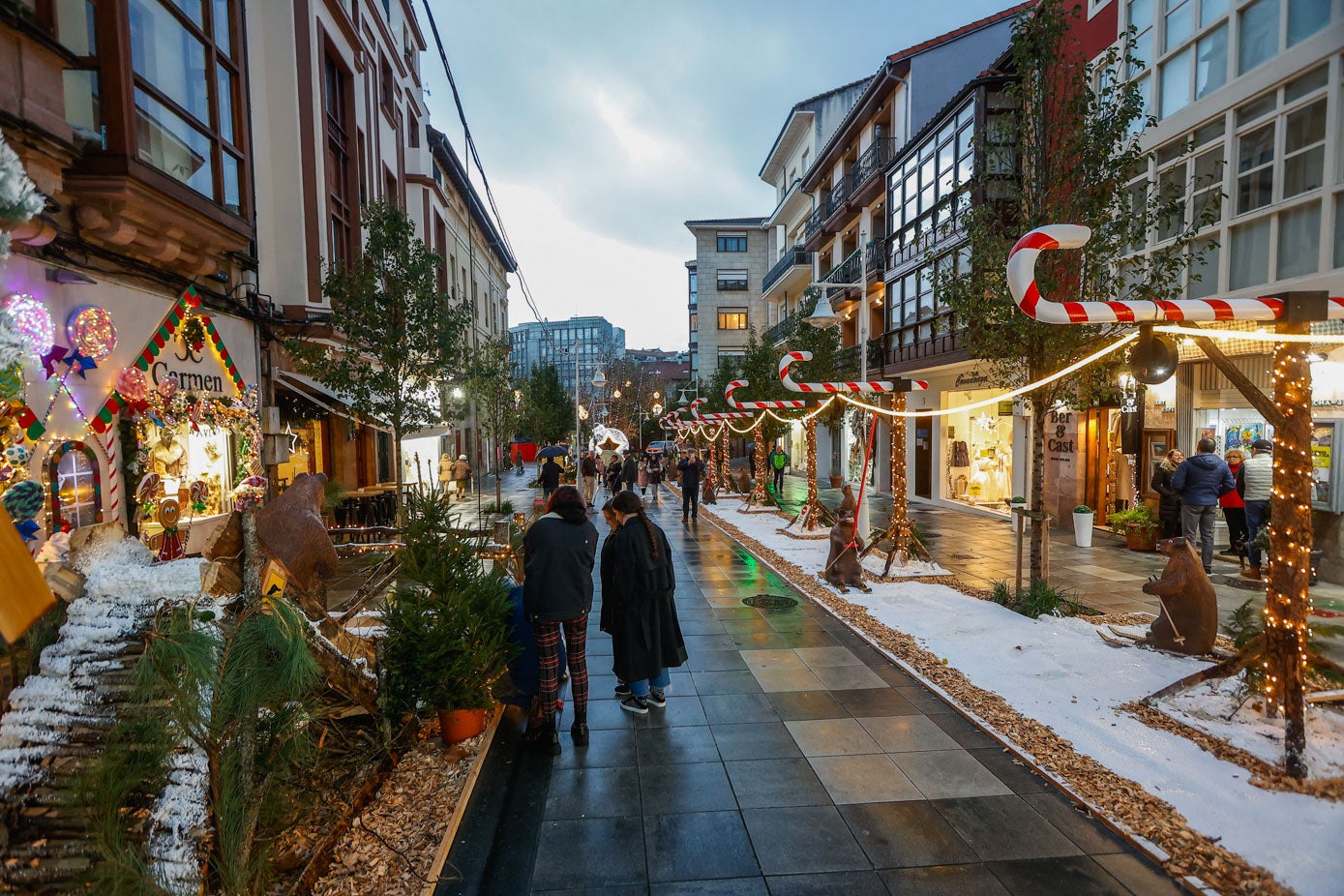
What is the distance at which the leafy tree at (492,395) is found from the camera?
51.0 feet

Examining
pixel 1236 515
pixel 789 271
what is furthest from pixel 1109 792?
pixel 789 271

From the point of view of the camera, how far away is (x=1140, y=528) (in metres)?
11.5

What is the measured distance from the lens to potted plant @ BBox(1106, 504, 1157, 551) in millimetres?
11445

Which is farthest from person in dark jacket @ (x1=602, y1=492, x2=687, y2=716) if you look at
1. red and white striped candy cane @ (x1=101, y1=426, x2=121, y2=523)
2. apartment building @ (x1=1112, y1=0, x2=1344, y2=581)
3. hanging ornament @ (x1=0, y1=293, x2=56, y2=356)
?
apartment building @ (x1=1112, y1=0, x2=1344, y2=581)

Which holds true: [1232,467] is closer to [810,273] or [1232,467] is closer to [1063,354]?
→ [1063,354]

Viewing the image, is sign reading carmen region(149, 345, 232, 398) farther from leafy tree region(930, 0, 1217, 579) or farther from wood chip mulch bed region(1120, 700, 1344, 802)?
wood chip mulch bed region(1120, 700, 1344, 802)

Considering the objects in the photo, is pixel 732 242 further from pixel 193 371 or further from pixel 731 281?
pixel 193 371

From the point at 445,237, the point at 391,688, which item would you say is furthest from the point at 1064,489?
the point at 445,237

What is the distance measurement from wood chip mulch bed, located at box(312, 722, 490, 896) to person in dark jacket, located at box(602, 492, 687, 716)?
4.01 ft

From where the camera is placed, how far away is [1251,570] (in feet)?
30.6

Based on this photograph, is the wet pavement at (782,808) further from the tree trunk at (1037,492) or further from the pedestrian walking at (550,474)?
the pedestrian walking at (550,474)

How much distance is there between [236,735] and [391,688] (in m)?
2.15

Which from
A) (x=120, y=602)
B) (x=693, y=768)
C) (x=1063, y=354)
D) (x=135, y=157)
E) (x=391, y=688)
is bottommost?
(x=693, y=768)

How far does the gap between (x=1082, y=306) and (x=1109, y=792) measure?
312 cm
